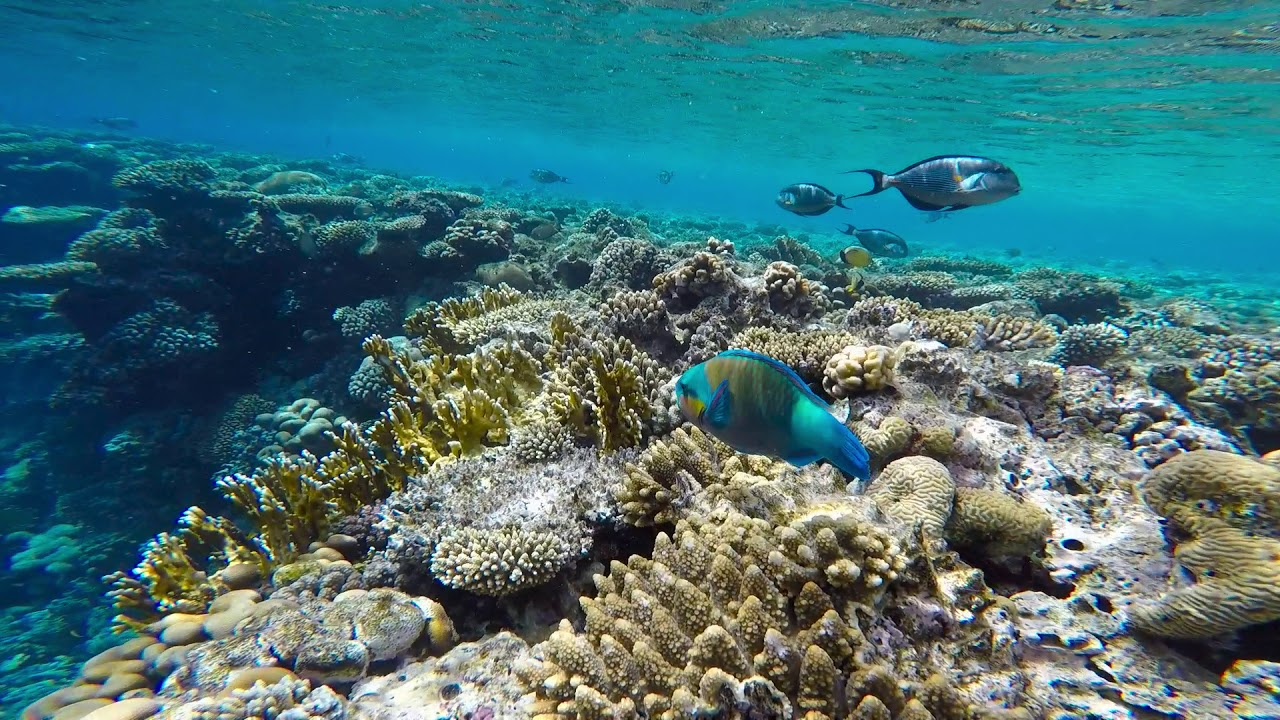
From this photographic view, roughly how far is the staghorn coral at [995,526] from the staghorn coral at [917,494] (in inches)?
4.7

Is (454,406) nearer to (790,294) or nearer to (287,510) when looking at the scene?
(287,510)

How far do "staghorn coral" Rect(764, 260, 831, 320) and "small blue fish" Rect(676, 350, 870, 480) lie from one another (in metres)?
4.17

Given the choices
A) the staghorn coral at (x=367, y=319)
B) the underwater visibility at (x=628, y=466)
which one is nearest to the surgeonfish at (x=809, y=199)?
the underwater visibility at (x=628, y=466)

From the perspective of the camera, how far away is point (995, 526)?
112 inches

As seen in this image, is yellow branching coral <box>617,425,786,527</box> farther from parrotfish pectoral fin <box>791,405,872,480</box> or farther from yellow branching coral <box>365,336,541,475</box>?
yellow branching coral <box>365,336,541,475</box>

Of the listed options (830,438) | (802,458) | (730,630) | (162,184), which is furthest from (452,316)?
(162,184)

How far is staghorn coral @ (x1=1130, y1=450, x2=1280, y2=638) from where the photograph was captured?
221 cm

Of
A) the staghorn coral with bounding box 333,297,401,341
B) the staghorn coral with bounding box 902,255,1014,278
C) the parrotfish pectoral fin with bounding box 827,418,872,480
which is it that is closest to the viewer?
the parrotfish pectoral fin with bounding box 827,418,872,480

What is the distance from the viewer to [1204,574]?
7.76 ft

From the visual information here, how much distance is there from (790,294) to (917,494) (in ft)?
12.1

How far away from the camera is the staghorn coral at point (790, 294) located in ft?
20.1

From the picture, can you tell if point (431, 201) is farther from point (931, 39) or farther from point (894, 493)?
point (931, 39)

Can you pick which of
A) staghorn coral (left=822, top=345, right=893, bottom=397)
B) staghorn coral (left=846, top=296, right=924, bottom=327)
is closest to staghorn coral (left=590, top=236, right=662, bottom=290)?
staghorn coral (left=846, top=296, right=924, bottom=327)

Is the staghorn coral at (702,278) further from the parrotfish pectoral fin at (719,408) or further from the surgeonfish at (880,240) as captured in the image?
the surgeonfish at (880,240)
